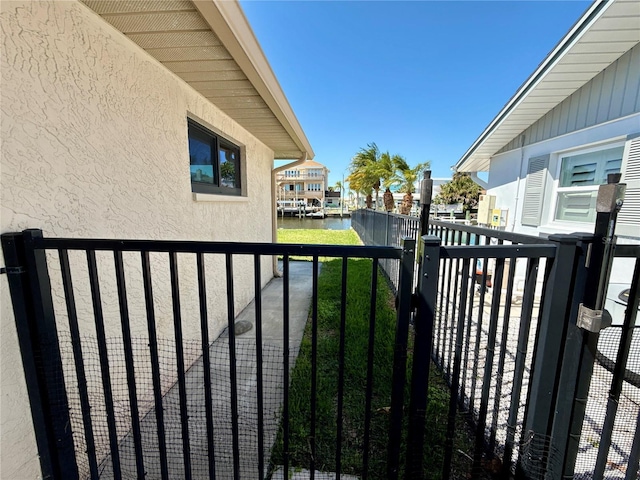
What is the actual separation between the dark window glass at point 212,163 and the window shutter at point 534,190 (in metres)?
5.23

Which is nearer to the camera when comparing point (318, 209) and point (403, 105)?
point (403, 105)

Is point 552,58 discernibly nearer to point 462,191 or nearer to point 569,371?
point 569,371

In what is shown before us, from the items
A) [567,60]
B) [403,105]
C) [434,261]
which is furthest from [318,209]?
[434,261]

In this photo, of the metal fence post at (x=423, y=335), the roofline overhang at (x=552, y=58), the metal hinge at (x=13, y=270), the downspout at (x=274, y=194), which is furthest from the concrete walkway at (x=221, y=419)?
the roofline overhang at (x=552, y=58)

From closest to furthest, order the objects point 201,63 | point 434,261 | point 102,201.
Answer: point 434,261
point 102,201
point 201,63

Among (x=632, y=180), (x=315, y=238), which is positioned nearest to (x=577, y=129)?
(x=632, y=180)

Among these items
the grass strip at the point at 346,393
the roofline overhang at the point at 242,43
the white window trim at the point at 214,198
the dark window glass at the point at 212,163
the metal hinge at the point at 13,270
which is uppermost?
the roofline overhang at the point at 242,43

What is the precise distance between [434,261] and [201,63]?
216 centimetres

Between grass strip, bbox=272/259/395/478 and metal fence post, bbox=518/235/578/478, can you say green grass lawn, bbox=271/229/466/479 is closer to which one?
grass strip, bbox=272/259/395/478

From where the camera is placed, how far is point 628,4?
265cm

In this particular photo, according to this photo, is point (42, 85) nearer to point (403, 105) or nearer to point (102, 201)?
point (102, 201)

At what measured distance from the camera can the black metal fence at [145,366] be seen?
1.10 meters

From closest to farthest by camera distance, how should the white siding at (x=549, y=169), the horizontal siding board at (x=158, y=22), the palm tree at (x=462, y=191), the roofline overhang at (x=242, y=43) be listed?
the roofline overhang at (x=242, y=43), the horizontal siding board at (x=158, y=22), the white siding at (x=549, y=169), the palm tree at (x=462, y=191)

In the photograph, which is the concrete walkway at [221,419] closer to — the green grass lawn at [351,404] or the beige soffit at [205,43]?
the green grass lawn at [351,404]
